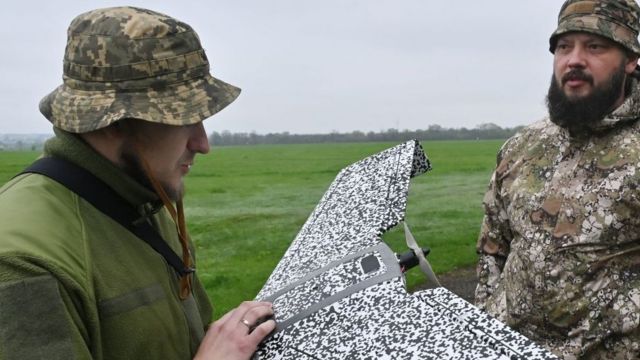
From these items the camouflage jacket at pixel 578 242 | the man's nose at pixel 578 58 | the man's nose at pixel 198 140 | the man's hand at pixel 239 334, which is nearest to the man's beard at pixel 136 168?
the man's nose at pixel 198 140

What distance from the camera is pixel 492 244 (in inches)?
144

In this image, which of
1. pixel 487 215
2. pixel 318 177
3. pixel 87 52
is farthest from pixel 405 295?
pixel 318 177

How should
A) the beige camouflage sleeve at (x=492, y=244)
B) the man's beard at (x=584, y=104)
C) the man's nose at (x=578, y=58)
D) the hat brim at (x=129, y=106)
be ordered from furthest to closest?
the beige camouflage sleeve at (x=492, y=244) → the man's nose at (x=578, y=58) → the man's beard at (x=584, y=104) → the hat brim at (x=129, y=106)

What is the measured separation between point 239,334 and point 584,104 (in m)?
2.17

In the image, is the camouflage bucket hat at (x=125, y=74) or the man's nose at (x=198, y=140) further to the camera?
the man's nose at (x=198, y=140)

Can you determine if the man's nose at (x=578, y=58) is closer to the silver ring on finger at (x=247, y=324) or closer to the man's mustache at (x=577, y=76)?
the man's mustache at (x=577, y=76)

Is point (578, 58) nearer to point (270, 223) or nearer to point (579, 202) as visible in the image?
point (579, 202)

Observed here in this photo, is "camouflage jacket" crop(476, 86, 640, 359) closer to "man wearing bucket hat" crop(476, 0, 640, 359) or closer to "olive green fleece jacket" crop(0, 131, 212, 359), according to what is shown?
"man wearing bucket hat" crop(476, 0, 640, 359)

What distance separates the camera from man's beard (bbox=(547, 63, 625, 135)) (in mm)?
3174

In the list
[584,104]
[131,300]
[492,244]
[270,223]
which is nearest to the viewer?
[131,300]

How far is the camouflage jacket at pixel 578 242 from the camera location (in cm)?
293

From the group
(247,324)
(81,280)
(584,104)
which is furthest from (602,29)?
(81,280)

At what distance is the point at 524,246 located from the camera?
3.24m

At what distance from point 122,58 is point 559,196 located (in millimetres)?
2195
